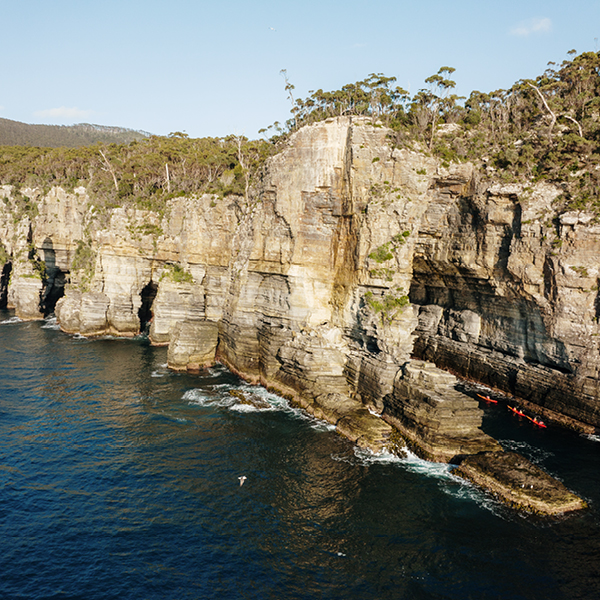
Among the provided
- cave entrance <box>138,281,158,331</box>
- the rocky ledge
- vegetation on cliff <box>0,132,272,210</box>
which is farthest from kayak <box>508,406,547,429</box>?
cave entrance <box>138,281,158,331</box>

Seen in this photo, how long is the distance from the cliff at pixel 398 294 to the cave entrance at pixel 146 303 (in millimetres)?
10768

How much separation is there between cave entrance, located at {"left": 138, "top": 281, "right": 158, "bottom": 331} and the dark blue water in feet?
96.3

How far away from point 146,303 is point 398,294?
45.7 m

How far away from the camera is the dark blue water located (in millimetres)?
17625

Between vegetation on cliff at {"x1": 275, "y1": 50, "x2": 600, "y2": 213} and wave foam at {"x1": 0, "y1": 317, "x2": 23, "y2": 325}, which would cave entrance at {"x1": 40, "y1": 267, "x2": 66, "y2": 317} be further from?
vegetation on cliff at {"x1": 275, "y1": 50, "x2": 600, "y2": 213}

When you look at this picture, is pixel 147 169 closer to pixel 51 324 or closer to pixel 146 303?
pixel 146 303

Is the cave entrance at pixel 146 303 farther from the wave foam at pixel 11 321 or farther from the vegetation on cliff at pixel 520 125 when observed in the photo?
the vegetation on cliff at pixel 520 125

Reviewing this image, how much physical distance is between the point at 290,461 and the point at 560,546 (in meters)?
15.4

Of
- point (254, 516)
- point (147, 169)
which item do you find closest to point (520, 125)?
point (254, 516)

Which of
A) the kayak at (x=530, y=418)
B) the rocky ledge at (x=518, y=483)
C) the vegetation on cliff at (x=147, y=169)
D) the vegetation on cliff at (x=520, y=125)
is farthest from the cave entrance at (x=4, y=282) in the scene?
the kayak at (x=530, y=418)

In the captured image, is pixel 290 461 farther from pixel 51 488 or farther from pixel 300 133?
pixel 300 133

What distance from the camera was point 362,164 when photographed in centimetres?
3744

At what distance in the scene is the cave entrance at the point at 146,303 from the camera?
62.9 meters

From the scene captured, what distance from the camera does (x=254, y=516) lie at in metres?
21.8
